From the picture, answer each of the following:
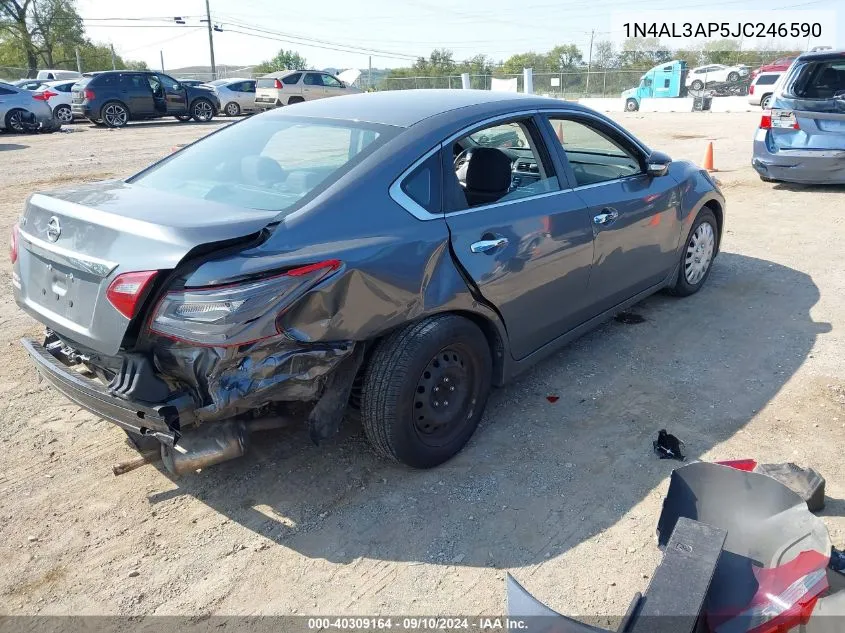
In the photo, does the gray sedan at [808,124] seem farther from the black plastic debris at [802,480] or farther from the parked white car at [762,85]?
the parked white car at [762,85]

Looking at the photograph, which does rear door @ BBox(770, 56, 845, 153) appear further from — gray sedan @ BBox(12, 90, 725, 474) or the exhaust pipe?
the exhaust pipe

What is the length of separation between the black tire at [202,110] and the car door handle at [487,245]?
22418mm

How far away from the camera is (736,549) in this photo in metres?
2.46

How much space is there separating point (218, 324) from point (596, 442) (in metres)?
A: 2.03

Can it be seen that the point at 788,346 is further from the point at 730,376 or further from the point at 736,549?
the point at 736,549

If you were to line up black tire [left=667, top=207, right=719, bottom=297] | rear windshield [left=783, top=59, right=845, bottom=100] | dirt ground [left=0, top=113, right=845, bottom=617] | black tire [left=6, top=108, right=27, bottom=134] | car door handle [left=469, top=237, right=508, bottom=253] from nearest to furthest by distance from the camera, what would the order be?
dirt ground [left=0, top=113, right=845, bottom=617] < car door handle [left=469, top=237, right=508, bottom=253] < black tire [left=667, top=207, right=719, bottom=297] < rear windshield [left=783, top=59, right=845, bottom=100] < black tire [left=6, top=108, right=27, bottom=134]

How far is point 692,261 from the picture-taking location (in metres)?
5.24

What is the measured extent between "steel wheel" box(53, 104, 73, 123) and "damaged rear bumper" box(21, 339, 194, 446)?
72.2ft

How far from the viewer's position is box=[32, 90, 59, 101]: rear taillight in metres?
18.8

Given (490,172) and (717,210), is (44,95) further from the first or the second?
(490,172)

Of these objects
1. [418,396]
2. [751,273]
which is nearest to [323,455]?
[418,396]

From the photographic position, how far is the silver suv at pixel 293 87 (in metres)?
24.7

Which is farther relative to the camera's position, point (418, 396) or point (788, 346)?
point (788, 346)

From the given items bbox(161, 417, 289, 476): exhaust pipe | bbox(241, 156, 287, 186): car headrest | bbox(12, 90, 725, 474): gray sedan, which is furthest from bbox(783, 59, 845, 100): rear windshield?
bbox(161, 417, 289, 476): exhaust pipe
